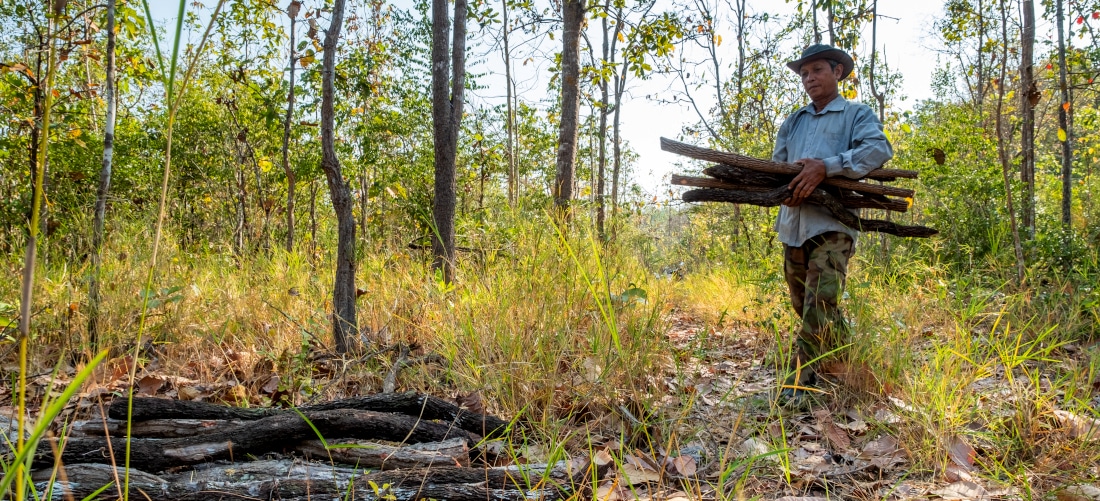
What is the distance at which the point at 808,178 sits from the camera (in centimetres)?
278

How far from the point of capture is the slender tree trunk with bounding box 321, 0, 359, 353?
3018mm

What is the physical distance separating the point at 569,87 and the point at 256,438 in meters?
5.25

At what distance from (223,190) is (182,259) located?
416 centimetres

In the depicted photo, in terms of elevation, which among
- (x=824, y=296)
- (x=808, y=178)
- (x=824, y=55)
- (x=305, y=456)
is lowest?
(x=305, y=456)

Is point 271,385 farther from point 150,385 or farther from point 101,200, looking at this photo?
point 101,200

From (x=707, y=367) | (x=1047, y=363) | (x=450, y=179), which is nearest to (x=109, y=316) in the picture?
(x=450, y=179)

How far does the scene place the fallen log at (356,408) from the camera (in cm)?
191

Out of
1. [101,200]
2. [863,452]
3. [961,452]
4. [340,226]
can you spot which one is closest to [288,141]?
[101,200]

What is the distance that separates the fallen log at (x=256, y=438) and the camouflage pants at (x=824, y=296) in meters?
1.87

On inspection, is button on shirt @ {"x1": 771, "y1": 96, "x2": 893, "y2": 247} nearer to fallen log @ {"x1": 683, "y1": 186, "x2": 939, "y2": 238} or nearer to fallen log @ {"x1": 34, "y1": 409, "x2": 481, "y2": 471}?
fallen log @ {"x1": 683, "y1": 186, "x2": 939, "y2": 238}

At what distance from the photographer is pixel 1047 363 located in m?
3.15

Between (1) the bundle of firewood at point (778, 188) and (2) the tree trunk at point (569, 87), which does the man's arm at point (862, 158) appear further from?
(2) the tree trunk at point (569, 87)

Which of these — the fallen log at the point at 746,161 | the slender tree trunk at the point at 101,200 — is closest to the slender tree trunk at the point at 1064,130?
the fallen log at the point at 746,161

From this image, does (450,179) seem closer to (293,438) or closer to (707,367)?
(707,367)
